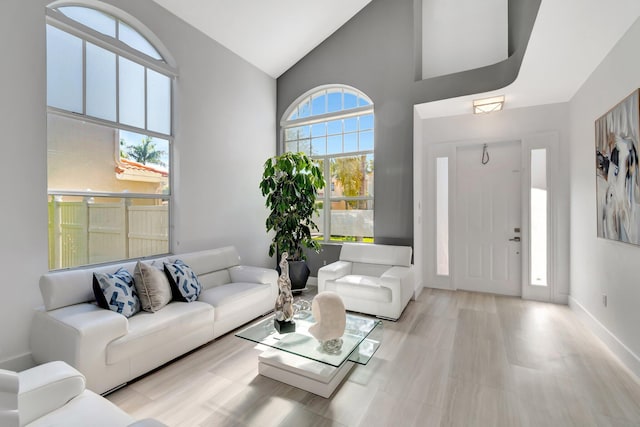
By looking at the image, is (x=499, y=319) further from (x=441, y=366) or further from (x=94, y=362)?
(x=94, y=362)

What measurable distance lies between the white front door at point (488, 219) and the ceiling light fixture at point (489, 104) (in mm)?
593

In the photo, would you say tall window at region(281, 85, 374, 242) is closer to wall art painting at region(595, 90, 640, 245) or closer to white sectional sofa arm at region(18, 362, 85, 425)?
wall art painting at region(595, 90, 640, 245)

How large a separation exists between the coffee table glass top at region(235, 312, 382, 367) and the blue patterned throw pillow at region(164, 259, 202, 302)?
2.73 feet

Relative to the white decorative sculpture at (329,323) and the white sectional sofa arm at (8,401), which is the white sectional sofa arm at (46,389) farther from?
the white decorative sculpture at (329,323)

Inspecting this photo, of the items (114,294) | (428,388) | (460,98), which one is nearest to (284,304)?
(428,388)

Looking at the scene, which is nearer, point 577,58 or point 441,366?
point 441,366

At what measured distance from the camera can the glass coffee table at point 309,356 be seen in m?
1.99

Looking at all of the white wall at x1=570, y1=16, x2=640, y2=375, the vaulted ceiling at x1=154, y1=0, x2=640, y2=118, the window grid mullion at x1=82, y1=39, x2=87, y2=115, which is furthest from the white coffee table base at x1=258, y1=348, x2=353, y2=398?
the vaulted ceiling at x1=154, y1=0, x2=640, y2=118

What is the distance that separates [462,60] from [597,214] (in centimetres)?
269

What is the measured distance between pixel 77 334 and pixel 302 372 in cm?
150

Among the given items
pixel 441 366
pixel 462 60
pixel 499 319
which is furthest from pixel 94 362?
pixel 462 60

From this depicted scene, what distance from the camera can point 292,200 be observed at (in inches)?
163

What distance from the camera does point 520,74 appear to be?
313 centimetres

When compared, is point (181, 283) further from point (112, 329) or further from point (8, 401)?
point (8, 401)
